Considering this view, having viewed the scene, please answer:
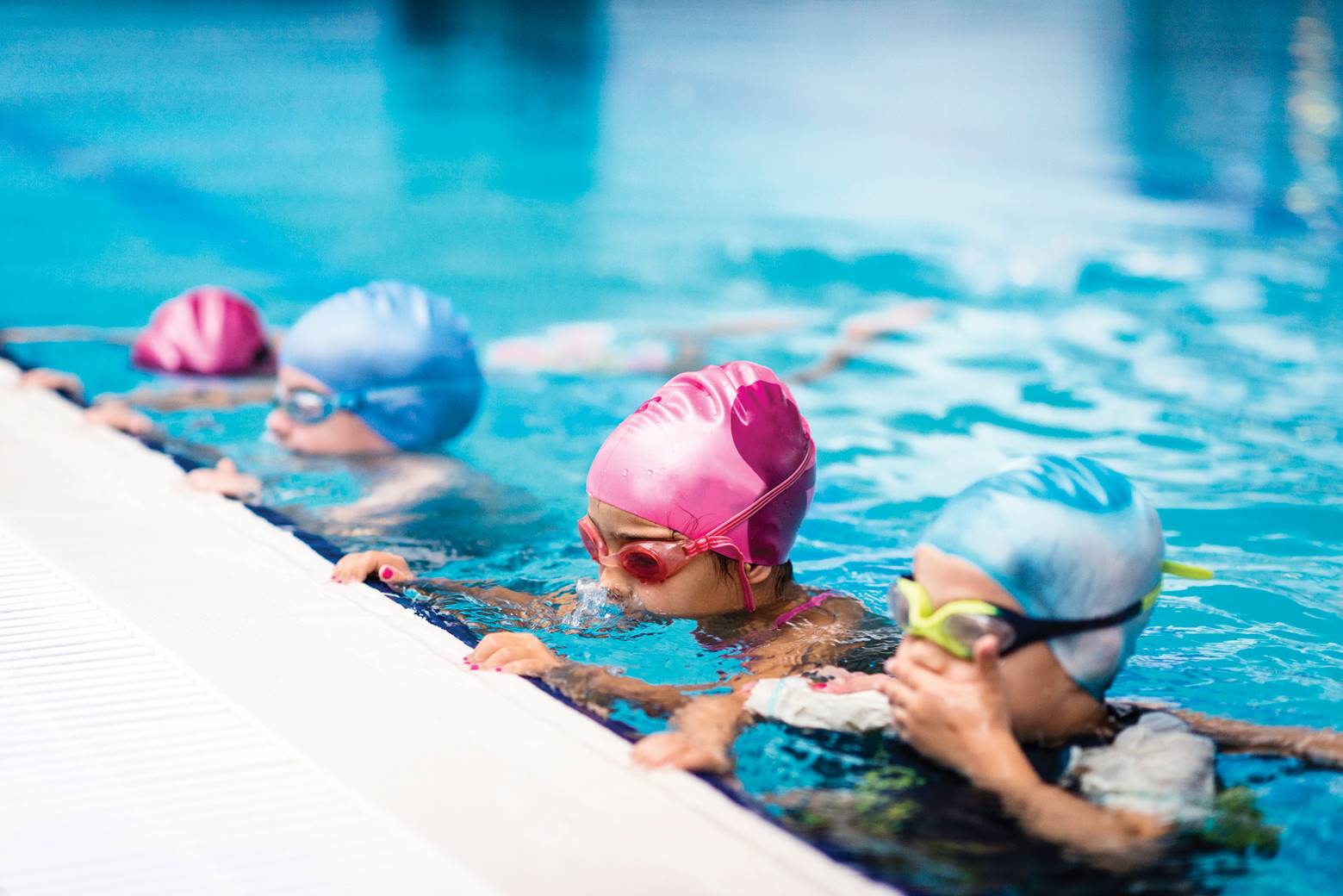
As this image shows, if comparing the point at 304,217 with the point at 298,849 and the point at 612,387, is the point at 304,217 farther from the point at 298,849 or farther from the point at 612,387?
the point at 298,849

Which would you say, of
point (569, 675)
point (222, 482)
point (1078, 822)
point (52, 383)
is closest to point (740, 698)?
point (569, 675)

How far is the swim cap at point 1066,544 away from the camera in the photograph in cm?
259

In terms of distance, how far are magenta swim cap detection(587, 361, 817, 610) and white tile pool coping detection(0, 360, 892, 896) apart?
1.81 ft

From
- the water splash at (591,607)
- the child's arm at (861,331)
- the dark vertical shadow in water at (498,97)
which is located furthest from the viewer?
the dark vertical shadow in water at (498,97)

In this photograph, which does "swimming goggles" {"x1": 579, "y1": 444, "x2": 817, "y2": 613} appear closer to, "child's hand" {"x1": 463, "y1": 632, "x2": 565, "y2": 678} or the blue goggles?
"child's hand" {"x1": 463, "y1": 632, "x2": 565, "y2": 678}

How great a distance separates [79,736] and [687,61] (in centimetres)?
1779

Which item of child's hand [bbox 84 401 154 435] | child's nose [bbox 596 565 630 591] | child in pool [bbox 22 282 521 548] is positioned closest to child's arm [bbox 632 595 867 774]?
child's nose [bbox 596 565 630 591]

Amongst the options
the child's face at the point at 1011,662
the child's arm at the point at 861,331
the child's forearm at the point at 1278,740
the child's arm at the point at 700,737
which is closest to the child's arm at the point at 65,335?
the child's arm at the point at 861,331

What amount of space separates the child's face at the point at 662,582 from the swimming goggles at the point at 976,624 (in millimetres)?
834

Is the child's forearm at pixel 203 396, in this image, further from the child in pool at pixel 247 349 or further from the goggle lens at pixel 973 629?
the goggle lens at pixel 973 629

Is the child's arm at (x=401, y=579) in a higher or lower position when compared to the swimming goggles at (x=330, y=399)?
lower

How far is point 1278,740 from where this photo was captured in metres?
2.99

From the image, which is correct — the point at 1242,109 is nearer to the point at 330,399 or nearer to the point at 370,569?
the point at 330,399

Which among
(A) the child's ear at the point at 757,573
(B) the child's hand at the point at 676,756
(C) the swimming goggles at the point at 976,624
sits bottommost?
(B) the child's hand at the point at 676,756
